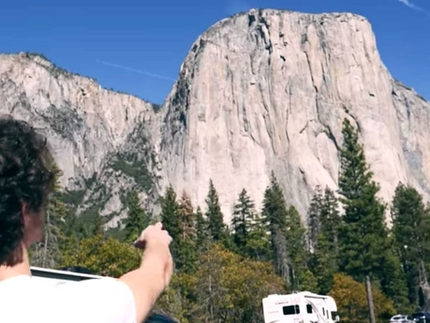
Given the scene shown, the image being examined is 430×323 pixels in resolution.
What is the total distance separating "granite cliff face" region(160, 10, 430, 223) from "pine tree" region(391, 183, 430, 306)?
55463 mm

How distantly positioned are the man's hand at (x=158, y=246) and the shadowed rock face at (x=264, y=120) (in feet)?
387

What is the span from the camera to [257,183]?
4825 inches

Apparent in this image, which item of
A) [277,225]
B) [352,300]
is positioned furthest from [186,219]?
[352,300]

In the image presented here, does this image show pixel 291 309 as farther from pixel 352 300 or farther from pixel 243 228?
pixel 243 228

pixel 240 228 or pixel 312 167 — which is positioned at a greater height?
pixel 312 167

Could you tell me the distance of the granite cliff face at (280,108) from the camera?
4882 inches

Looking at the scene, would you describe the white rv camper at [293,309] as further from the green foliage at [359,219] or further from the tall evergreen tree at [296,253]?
the tall evergreen tree at [296,253]

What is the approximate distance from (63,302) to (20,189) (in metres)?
0.35

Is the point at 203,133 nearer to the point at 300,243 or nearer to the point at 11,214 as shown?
the point at 300,243

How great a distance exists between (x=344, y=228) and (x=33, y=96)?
134960 millimetres

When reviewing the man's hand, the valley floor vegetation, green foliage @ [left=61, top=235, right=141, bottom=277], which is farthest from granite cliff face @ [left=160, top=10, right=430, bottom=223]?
the man's hand

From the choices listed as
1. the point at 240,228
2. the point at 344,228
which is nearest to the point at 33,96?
the point at 240,228

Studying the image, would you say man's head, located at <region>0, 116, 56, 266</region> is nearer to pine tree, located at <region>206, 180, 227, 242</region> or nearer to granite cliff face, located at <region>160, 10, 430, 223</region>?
pine tree, located at <region>206, 180, 227, 242</region>

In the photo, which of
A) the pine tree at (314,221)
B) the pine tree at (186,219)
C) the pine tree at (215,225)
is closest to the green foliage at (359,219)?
the pine tree at (215,225)
